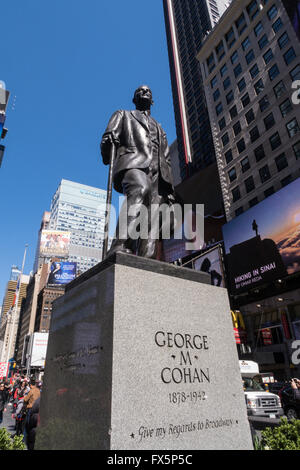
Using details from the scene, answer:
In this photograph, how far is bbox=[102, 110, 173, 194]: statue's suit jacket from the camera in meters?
4.79

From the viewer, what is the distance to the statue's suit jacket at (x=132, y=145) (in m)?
4.79

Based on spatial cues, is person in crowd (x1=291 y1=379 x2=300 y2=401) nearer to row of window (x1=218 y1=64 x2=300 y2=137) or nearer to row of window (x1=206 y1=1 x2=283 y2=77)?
row of window (x1=218 y1=64 x2=300 y2=137)

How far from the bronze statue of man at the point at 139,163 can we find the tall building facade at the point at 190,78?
68.8m

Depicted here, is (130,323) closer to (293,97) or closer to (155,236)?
(155,236)

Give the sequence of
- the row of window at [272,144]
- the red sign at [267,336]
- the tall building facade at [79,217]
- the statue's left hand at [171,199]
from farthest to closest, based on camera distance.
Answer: the tall building facade at [79,217]
the row of window at [272,144]
the red sign at [267,336]
the statue's left hand at [171,199]

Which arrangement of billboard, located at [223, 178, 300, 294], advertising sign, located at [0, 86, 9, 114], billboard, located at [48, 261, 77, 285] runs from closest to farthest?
billboard, located at [223, 178, 300, 294] < advertising sign, located at [0, 86, 9, 114] < billboard, located at [48, 261, 77, 285]

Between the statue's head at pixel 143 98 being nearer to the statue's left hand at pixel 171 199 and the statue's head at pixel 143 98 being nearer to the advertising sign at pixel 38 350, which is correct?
the statue's left hand at pixel 171 199

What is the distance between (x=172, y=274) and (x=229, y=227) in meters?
38.9

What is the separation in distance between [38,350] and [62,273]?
1896 inches

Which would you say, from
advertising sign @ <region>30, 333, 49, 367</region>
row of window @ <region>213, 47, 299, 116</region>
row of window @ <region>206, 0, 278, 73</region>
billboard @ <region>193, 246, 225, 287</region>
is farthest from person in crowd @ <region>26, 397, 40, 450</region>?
row of window @ <region>206, 0, 278, 73</region>

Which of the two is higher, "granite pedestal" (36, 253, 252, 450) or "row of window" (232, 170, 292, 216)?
"row of window" (232, 170, 292, 216)

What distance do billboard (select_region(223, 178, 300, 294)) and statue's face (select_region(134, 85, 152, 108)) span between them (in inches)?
1176

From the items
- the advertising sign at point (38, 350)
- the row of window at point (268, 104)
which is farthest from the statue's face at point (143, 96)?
the row of window at point (268, 104)
